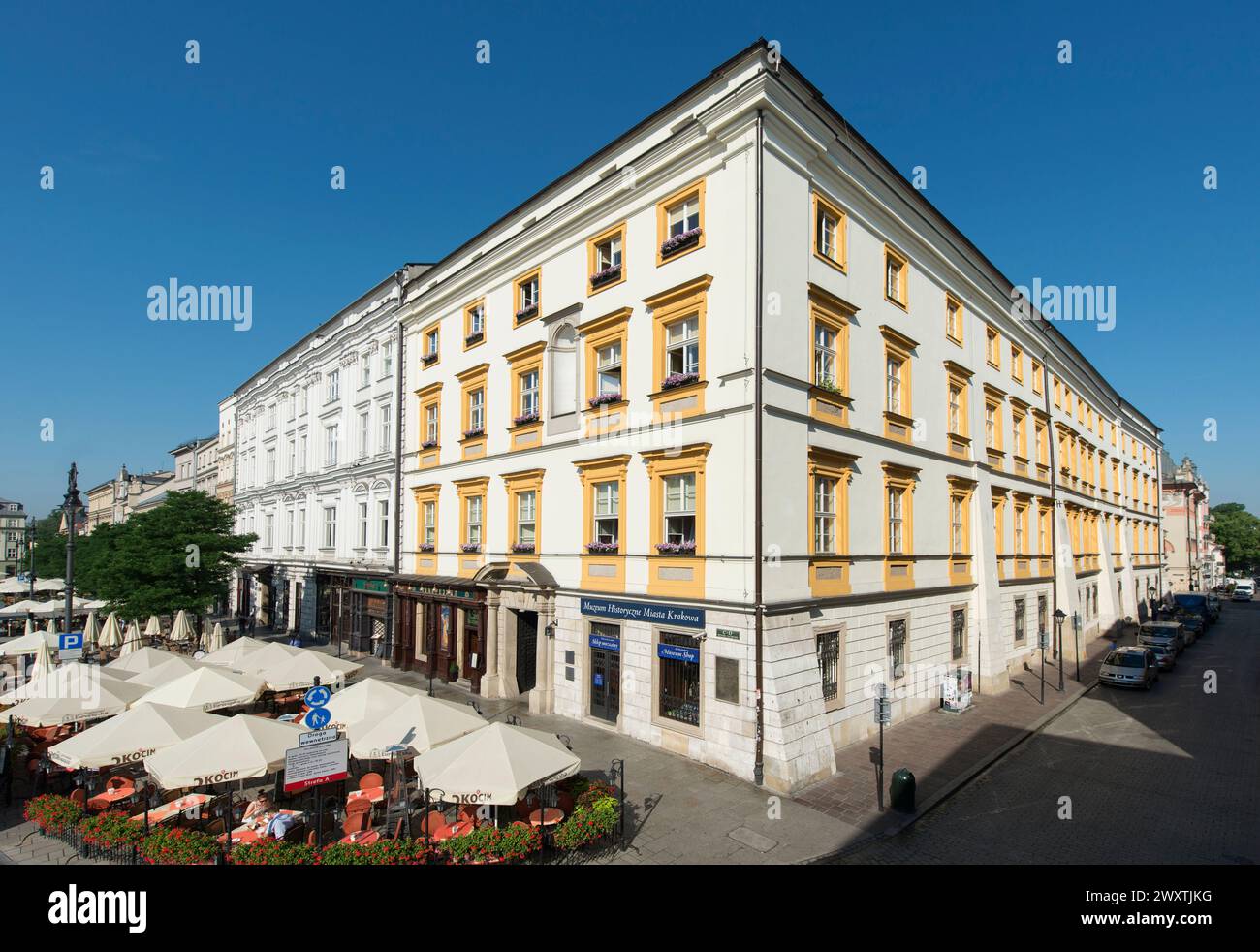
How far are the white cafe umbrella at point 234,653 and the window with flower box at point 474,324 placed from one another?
11.9 metres

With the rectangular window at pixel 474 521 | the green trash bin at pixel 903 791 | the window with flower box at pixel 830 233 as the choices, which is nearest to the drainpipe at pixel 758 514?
the green trash bin at pixel 903 791

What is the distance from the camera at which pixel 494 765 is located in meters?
9.92

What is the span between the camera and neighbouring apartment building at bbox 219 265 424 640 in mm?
28922

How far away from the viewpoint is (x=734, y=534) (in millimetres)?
14391

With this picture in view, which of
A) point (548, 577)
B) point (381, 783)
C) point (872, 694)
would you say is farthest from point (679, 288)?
point (381, 783)

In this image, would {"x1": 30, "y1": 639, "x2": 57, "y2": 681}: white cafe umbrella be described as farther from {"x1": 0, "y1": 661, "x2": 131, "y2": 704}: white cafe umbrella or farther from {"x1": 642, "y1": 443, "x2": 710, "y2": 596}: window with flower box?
{"x1": 642, "y1": 443, "x2": 710, "y2": 596}: window with flower box

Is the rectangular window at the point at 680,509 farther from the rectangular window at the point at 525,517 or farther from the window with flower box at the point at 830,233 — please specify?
the window with flower box at the point at 830,233

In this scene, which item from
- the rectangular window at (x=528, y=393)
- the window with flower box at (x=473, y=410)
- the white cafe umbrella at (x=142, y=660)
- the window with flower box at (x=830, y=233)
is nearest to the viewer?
the window with flower box at (x=830, y=233)

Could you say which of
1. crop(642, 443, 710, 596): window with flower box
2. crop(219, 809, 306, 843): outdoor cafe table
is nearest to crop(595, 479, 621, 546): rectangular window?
crop(642, 443, 710, 596): window with flower box

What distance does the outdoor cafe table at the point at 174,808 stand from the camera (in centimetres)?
1137

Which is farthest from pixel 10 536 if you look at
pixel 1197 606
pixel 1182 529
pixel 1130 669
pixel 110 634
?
pixel 1182 529

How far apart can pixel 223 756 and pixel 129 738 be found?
8.57ft

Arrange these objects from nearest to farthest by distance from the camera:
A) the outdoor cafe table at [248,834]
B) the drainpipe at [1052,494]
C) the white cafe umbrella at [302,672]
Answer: the outdoor cafe table at [248,834], the white cafe umbrella at [302,672], the drainpipe at [1052,494]
